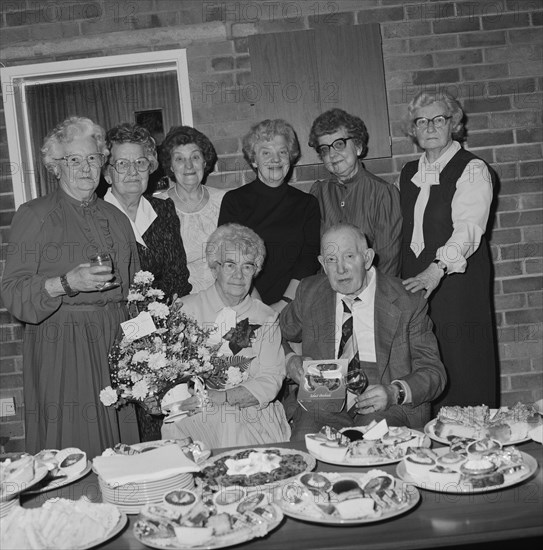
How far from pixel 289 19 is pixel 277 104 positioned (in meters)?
0.50

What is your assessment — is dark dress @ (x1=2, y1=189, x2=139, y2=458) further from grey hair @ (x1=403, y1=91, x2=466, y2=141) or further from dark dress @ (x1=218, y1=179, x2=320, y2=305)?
grey hair @ (x1=403, y1=91, x2=466, y2=141)

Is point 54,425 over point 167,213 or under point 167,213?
under

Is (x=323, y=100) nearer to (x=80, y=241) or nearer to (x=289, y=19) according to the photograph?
(x=289, y=19)

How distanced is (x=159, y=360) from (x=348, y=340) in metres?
0.87

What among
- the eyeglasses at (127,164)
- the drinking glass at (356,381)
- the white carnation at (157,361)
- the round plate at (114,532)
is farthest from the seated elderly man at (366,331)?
the round plate at (114,532)

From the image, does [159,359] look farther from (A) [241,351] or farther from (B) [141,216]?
(B) [141,216]

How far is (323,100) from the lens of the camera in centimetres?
432

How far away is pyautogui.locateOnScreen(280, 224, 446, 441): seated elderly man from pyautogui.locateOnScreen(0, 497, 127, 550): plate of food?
1.23 metres

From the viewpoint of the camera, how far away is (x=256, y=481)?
1.96 metres

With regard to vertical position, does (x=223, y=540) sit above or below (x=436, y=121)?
below

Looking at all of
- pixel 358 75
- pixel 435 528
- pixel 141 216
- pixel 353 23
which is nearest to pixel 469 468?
pixel 435 528

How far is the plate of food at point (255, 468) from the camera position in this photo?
1.97m

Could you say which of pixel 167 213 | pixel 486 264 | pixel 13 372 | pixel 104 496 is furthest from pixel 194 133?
pixel 104 496

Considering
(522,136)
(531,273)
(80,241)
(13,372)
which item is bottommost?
(13,372)
